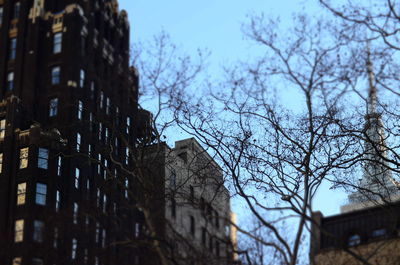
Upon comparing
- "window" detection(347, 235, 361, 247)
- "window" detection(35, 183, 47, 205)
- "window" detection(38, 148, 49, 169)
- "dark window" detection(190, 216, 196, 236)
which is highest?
"window" detection(38, 148, 49, 169)

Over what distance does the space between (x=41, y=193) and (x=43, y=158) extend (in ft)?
10.3

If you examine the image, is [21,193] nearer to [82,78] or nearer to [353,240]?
[82,78]

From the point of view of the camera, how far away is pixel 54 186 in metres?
65.6

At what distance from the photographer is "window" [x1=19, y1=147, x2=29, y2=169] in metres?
66.8

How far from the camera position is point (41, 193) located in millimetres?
65000

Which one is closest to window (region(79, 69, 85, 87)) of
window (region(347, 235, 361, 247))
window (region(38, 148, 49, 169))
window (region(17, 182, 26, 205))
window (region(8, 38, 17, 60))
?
window (region(8, 38, 17, 60))

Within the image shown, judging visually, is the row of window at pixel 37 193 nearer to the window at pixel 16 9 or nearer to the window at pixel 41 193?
the window at pixel 41 193

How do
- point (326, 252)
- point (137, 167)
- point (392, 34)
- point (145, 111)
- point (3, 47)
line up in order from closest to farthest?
point (392, 34) → point (137, 167) → point (145, 111) → point (326, 252) → point (3, 47)

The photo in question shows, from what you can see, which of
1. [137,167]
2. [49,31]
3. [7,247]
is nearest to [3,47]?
[49,31]

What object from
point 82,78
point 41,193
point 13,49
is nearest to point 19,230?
point 41,193

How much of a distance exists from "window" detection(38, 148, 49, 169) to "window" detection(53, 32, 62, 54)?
1289 centimetres

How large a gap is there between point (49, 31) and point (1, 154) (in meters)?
14.9

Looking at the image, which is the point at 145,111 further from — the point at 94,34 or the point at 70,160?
the point at 94,34

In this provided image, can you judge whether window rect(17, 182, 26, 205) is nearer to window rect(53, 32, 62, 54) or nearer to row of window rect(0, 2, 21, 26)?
window rect(53, 32, 62, 54)
